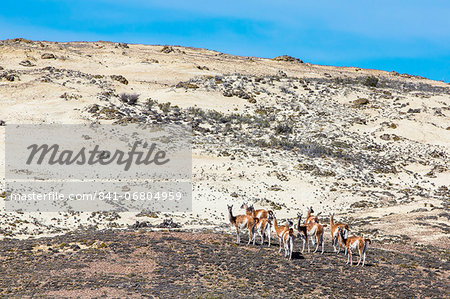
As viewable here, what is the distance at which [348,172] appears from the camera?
4556 cm

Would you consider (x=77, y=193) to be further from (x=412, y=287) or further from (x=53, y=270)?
(x=412, y=287)

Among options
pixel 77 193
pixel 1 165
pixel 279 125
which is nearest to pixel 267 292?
pixel 77 193

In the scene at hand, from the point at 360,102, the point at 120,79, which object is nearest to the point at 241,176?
the point at 360,102

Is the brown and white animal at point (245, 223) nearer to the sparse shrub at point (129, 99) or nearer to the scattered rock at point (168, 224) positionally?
the scattered rock at point (168, 224)

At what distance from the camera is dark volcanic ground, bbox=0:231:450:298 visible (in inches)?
683

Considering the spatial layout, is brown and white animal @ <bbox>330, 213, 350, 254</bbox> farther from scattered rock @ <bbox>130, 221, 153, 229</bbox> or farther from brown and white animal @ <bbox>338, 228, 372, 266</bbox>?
scattered rock @ <bbox>130, 221, 153, 229</bbox>

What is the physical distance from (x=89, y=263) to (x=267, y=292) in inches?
283

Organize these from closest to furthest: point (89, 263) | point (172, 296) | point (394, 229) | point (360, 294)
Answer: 1. point (172, 296)
2. point (360, 294)
3. point (89, 263)
4. point (394, 229)

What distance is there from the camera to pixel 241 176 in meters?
41.7

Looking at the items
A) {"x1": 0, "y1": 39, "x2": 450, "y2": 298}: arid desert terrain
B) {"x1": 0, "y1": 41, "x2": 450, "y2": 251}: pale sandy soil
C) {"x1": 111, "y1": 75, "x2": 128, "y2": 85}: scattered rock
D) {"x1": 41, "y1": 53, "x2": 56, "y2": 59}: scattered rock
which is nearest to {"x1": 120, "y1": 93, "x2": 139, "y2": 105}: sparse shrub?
{"x1": 0, "y1": 39, "x2": 450, "y2": 298}: arid desert terrain

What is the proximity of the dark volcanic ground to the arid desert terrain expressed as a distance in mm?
81

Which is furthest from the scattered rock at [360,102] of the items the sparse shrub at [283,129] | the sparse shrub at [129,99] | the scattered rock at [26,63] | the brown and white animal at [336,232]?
the scattered rock at [26,63]

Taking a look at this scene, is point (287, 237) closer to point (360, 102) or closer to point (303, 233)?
point (303, 233)

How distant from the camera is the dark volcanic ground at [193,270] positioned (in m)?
17.4
